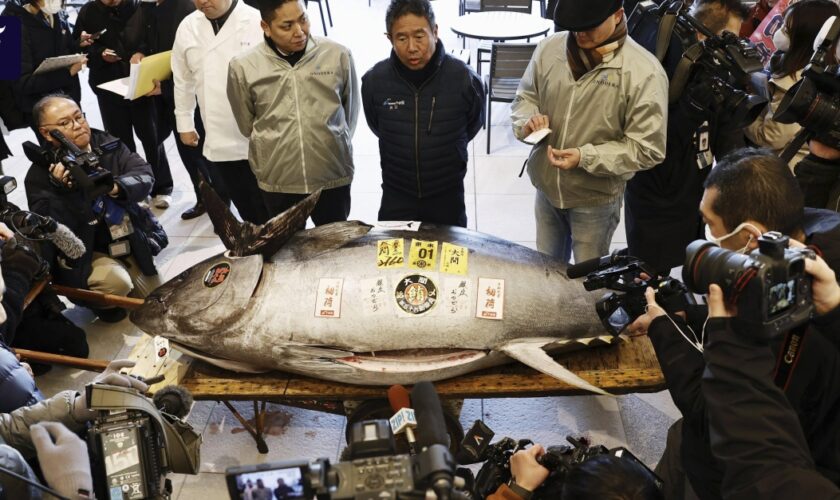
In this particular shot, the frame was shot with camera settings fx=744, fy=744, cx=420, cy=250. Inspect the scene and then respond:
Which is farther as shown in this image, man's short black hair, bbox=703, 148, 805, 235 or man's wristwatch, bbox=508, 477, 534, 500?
man's wristwatch, bbox=508, 477, 534, 500

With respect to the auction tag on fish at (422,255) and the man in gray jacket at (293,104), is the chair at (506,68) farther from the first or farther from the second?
the auction tag on fish at (422,255)

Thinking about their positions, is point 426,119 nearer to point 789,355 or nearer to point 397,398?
point 397,398

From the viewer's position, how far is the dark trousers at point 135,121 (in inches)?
177

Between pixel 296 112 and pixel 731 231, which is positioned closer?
pixel 731 231

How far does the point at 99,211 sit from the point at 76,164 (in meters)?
0.33

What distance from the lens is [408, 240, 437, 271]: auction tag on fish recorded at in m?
2.76

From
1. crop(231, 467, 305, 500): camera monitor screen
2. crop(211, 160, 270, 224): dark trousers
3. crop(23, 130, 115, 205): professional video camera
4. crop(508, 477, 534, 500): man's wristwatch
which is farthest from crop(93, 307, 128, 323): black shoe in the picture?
crop(231, 467, 305, 500): camera monitor screen

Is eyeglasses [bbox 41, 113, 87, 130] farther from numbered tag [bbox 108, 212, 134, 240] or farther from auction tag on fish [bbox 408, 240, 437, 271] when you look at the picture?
auction tag on fish [bbox 408, 240, 437, 271]

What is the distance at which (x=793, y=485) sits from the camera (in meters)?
1.46

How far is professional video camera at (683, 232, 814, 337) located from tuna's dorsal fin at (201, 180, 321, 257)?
1.64m

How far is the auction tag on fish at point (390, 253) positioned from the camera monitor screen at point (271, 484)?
1383 mm

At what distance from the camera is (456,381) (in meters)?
2.76

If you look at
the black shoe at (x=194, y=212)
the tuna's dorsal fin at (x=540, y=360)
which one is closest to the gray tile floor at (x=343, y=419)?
the black shoe at (x=194, y=212)

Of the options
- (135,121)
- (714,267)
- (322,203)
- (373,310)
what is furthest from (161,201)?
(714,267)
